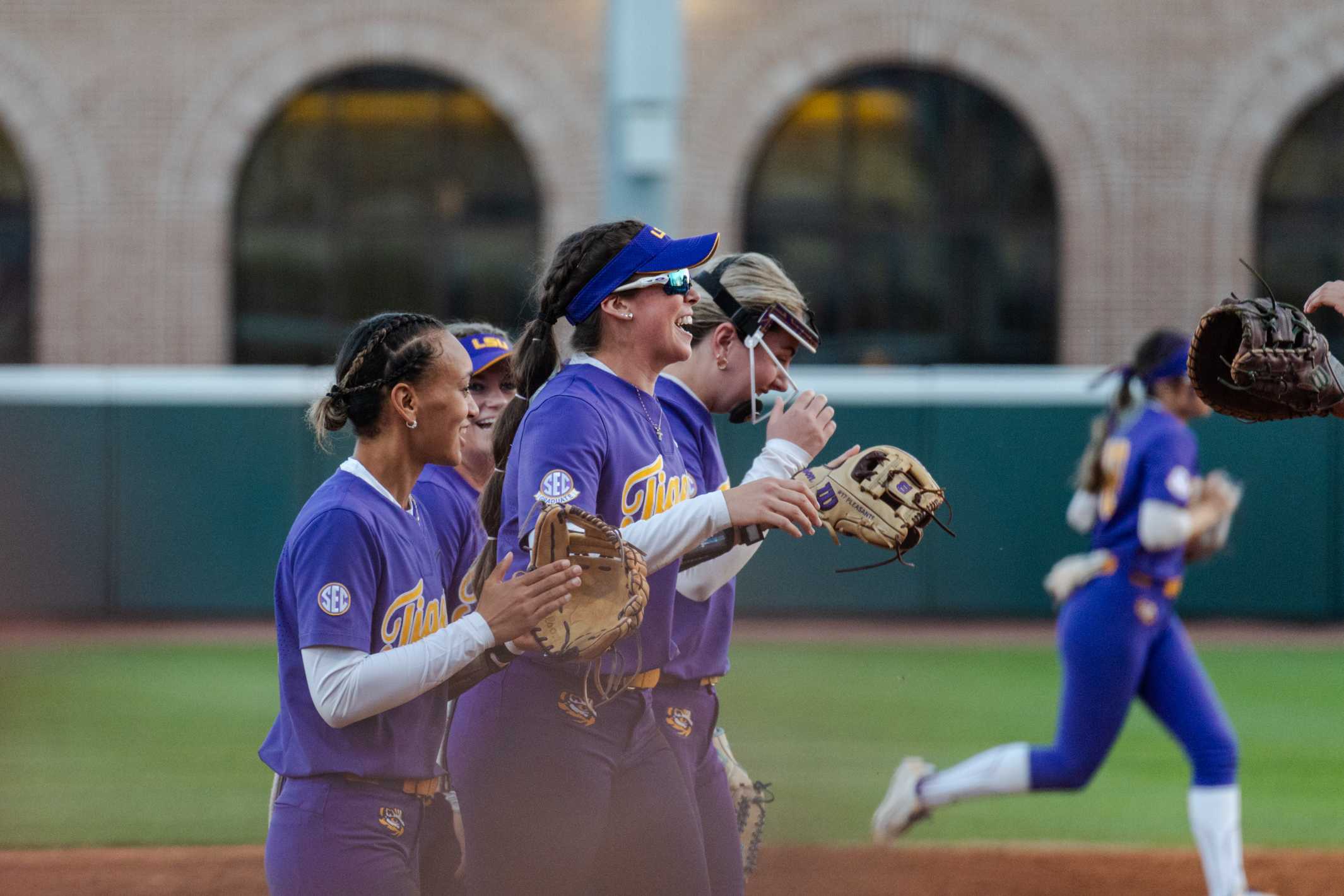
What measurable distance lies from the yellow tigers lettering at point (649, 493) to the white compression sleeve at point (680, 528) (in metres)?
0.08

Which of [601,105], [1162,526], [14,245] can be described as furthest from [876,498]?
[14,245]

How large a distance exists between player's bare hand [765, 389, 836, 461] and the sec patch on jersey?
0.90 meters

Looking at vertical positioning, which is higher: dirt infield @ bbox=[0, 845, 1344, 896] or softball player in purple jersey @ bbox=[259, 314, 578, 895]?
softball player in purple jersey @ bbox=[259, 314, 578, 895]

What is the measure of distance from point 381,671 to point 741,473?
26.2ft

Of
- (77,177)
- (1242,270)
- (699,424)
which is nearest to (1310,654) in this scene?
(1242,270)

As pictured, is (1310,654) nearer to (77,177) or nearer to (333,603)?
(333,603)

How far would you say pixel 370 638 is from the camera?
2670mm

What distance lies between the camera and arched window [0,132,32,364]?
14.4 meters

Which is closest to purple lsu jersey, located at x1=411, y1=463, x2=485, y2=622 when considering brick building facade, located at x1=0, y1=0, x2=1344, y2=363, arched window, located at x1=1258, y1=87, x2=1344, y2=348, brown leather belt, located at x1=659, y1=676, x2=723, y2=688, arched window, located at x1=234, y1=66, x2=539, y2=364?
brown leather belt, located at x1=659, y1=676, x2=723, y2=688

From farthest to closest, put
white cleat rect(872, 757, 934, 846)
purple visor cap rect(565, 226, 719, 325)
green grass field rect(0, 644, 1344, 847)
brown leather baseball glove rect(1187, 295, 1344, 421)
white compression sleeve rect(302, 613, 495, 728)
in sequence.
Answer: green grass field rect(0, 644, 1344, 847) < white cleat rect(872, 757, 934, 846) < brown leather baseball glove rect(1187, 295, 1344, 421) < purple visor cap rect(565, 226, 719, 325) < white compression sleeve rect(302, 613, 495, 728)

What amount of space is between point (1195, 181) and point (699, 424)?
12.0 meters

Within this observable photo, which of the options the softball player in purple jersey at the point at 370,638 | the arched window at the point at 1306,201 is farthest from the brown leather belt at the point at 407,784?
the arched window at the point at 1306,201

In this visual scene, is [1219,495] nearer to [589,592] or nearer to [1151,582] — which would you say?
[1151,582]

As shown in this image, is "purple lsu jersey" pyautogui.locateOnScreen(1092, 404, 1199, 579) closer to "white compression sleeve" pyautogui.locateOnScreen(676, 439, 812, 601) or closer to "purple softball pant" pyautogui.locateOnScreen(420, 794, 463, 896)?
"white compression sleeve" pyautogui.locateOnScreen(676, 439, 812, 601)
